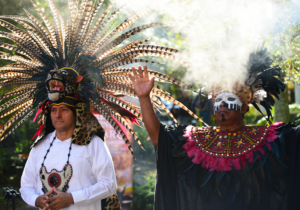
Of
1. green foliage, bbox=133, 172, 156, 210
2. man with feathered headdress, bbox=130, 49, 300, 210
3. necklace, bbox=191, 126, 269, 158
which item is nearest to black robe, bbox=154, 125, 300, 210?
man with feathered headdress, bbox=130, 49, 300, 210

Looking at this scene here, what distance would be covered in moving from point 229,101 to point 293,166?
0.68 meters

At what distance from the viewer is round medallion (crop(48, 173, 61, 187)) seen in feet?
8.46

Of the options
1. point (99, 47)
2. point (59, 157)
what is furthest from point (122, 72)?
point (59, 157)

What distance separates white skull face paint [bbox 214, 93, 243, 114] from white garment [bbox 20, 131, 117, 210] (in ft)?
3.33

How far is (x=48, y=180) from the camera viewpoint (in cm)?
261

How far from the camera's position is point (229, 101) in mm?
2596

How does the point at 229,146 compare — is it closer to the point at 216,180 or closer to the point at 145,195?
the point at 216,180

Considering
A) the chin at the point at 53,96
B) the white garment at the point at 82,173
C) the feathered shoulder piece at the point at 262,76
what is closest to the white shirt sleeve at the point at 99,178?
the white garment at the point at 82,173

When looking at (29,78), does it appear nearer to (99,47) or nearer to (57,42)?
(57,42)

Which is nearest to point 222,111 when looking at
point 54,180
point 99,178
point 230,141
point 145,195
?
point 230,141

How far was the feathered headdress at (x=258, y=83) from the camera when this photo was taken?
8.73ft

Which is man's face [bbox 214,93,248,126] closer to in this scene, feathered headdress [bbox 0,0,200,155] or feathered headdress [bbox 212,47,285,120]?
feathered headdress [bbox 212,47,285,120]

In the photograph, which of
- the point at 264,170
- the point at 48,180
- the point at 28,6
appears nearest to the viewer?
the point at 264,170

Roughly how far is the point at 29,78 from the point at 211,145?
69.7 inches
